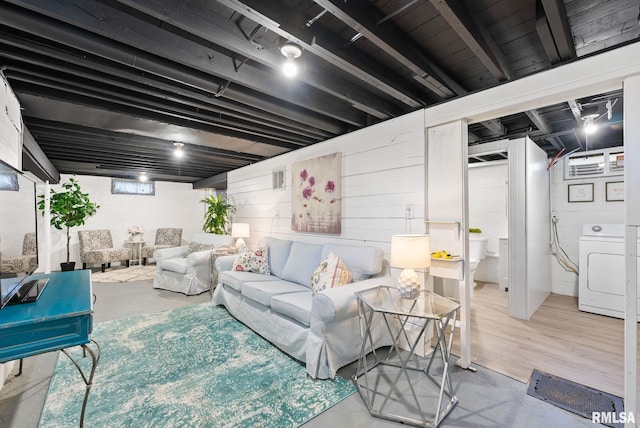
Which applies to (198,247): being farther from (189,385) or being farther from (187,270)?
(189,385)

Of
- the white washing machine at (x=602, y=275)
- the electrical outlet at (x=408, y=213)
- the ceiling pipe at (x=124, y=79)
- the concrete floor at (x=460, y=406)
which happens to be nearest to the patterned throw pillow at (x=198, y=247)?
the concrete floor at (x=460, y=406)

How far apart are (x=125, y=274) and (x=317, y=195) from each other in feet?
16.2

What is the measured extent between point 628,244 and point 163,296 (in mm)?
5182

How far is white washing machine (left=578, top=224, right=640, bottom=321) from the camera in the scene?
11.0 feet

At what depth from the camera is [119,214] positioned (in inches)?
276

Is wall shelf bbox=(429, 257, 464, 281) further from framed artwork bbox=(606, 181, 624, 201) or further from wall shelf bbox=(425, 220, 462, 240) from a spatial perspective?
framed artwork bbox=(606, 181, 624, 201)

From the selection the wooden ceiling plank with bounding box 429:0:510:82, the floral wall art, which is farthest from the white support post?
the floral wall art

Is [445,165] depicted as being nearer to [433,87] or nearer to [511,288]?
[433,87]

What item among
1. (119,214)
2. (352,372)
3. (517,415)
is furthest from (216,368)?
(119,214)

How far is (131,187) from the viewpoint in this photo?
23.8ft

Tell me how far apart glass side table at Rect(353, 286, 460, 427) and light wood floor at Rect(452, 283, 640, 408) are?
0.58 metres

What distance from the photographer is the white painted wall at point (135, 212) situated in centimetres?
650

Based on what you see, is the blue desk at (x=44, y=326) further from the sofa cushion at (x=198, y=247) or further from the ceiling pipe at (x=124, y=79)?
the sofa cushion at (x=198, y=247)

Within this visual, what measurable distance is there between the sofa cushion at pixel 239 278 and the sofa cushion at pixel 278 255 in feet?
0.36
